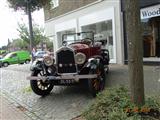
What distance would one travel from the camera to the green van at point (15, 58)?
3441cm

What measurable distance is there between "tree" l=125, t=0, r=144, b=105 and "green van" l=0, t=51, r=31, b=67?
30.3 m

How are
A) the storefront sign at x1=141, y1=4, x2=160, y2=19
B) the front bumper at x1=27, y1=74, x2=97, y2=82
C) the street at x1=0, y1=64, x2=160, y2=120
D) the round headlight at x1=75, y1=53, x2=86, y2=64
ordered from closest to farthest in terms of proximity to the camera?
1. the street at x1=0, y1=64, x2=160, y2=120
2. the front bumper at x1=27, y1=74, x2=97, y2=82
3. the round headlight at x1=75, y1=53, x2=86, y2=64
4. the storefront sign at x1=141, y1=4, x2=160, y2=19

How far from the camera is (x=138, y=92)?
16.7 feet

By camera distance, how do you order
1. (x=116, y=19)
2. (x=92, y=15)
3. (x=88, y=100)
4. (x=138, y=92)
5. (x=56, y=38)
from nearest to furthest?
1. (x=138, y=92)
2. (x=88, y=100)
3. (x=116, y=19)
4. (x=92, y=15)
5. (x=56, y=38)

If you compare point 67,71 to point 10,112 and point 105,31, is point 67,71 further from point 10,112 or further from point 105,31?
point 105,31

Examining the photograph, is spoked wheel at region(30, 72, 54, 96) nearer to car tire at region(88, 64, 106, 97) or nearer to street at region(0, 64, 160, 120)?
street at region(0, 64, 160, 120)

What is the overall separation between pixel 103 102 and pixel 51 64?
3776 mm

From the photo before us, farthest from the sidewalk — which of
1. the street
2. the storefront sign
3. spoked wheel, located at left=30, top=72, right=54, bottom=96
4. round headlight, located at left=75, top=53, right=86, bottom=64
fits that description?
the storefront sign

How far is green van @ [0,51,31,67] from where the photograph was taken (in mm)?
34406

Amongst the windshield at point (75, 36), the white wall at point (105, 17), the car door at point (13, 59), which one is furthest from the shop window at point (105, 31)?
the car door at point (13, 59)

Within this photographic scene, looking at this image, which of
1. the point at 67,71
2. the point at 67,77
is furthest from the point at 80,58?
the point at 67,77

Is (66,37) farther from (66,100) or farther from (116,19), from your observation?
(116,19)

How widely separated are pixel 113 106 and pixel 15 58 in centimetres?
3097

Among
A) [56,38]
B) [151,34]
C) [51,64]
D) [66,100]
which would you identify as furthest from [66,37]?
[56,38]
